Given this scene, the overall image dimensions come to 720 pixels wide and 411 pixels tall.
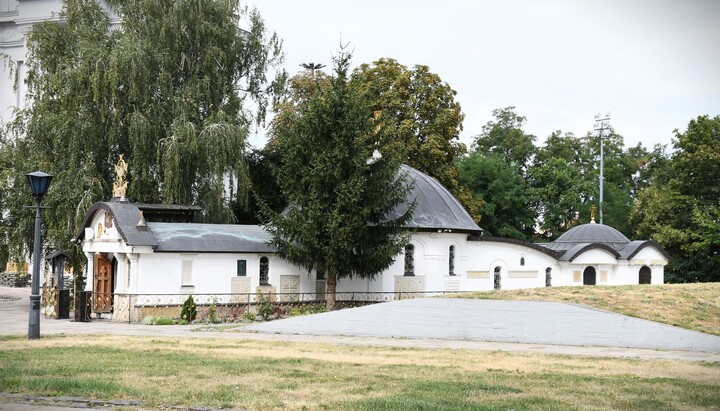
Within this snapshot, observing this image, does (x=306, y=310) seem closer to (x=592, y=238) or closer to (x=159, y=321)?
(x=159, y=321)

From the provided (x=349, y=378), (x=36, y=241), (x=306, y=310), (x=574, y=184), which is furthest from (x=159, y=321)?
(x=574, y=184)

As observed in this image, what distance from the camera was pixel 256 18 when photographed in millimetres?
47281

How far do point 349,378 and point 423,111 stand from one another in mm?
41981

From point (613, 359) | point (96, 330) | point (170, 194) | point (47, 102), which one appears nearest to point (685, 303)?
point (613, 359)

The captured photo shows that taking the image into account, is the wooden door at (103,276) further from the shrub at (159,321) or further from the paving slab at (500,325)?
the paving slab at (500,325)

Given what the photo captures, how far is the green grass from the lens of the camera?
512 inches

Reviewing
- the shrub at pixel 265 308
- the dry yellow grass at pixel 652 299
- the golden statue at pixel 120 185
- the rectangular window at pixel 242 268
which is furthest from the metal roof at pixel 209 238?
the dry yellow grass at pixel 652 299

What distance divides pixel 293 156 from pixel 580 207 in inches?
1605

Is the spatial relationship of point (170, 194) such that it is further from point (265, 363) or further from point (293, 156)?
point (265, 363)

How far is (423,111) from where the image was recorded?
56281mm

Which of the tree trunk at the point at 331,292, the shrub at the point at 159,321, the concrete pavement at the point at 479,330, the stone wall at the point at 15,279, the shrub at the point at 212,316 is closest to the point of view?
the concrete pavement at the point at 479,330

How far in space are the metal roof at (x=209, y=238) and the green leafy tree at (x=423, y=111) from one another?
19.7 m

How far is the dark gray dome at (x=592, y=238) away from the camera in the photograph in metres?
50.5

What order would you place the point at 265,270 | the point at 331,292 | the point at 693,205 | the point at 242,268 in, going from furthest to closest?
the point at 693,205 → the point at 265,270 → the point at 331,292 → the point at 242,268
